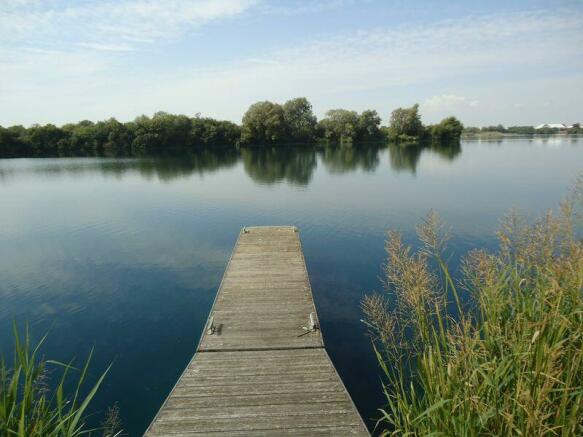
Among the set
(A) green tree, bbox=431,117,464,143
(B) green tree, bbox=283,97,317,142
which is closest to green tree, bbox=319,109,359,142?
(B) green tree, bbox=283,97,317,142

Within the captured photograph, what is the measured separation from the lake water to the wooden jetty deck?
5.73 ft

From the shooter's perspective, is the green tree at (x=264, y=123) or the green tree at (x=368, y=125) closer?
the green tree at (x=264, y=123)

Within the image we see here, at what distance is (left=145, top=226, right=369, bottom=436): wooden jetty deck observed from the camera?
248 inches

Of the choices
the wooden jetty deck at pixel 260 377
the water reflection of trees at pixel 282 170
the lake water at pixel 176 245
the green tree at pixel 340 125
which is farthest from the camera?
the green tree at pixel 340 125

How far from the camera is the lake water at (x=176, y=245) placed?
10656 mm

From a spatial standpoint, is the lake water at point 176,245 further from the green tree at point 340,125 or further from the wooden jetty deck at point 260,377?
the green tree at point 340,125

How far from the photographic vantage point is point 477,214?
79.8ft

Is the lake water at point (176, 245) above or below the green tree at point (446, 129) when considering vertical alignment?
below

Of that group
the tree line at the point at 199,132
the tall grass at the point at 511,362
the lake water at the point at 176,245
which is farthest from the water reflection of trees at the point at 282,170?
the tall grass at the point at 511,362

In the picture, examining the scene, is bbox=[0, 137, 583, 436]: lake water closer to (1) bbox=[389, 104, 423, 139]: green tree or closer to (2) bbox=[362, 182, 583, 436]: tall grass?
(2) bbox=[362, 182, 583, 436]: tall grass

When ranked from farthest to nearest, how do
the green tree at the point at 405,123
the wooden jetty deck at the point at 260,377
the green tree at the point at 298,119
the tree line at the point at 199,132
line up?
the green tree at the point at 405,123, the green tree at the point at 298,119, the tree line at the point at 199,132, the wooden jetty deck at the point at 260,377

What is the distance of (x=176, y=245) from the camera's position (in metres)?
19.8

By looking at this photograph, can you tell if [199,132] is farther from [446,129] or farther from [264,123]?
[446,129]

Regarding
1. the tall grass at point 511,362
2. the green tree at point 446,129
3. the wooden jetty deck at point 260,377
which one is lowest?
the wooden jetty deck at point 260,377
